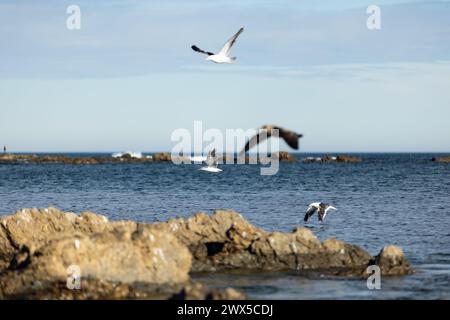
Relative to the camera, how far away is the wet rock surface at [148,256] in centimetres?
1888

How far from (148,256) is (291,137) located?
472cm

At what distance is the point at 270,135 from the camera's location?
2238cm

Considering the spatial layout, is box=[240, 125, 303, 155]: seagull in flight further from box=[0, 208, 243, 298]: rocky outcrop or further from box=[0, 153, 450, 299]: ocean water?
box=[0, 208, 243, 298]: rocky outcrop

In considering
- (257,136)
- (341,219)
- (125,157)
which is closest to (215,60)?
(257,136)

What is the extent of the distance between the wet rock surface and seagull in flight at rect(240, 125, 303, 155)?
8.28 ft

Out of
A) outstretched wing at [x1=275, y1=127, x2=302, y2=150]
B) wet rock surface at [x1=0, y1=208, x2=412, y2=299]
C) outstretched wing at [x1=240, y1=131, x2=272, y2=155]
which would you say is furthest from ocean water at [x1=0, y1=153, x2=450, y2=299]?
outstretched wing at [x1=275, y1=127, x2=302, y2=150]

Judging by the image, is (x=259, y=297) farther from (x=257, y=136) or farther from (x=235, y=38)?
(x=235, y=38)

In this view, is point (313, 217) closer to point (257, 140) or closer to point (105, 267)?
point (257, 140)

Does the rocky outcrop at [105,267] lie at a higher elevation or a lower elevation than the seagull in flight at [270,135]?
lower

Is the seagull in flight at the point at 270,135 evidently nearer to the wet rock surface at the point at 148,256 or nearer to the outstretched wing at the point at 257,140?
the outstretched wing at the point at 257,140

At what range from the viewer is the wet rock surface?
18.9 m

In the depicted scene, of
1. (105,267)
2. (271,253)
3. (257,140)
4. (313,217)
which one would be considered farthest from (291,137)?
(313,217)

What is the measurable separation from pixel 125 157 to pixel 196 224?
142 m

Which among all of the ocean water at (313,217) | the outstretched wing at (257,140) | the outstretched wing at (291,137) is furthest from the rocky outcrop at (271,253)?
the outstretched wing at (291,137)
